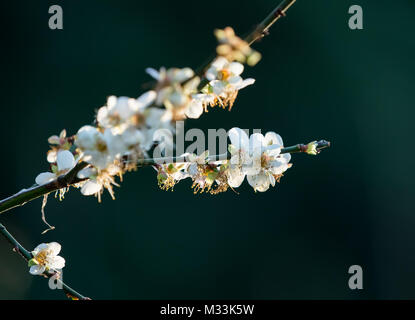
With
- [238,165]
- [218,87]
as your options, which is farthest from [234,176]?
[218,87]

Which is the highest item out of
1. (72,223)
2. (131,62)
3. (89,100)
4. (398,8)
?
(398,8)

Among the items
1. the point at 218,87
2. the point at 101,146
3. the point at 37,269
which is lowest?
the point at 37,269

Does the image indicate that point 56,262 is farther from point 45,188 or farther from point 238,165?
point 238,165

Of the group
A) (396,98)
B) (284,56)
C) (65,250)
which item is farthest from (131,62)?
(396,98)

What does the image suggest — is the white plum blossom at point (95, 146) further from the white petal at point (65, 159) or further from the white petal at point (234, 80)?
the white petal at point (234, 80)

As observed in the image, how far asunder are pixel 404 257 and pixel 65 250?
Answer: 1901 mm

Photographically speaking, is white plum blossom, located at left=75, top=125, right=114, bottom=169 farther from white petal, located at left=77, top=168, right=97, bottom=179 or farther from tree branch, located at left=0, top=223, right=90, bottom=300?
tree branch, located at left=0, top=223, right=90, bottom=300

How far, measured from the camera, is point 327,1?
311cm

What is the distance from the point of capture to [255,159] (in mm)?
672

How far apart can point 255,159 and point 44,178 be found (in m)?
0.27

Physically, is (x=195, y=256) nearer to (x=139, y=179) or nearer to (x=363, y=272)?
Answer: (x=139, y=179)

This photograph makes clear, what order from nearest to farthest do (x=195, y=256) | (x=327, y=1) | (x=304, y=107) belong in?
(x=195, y=256) → (x=304, y=107) → (x=327, y=1)

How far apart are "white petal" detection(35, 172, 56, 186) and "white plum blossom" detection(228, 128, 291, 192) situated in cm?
23

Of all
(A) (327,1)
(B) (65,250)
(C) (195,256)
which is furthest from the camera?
(A) (327,1)
